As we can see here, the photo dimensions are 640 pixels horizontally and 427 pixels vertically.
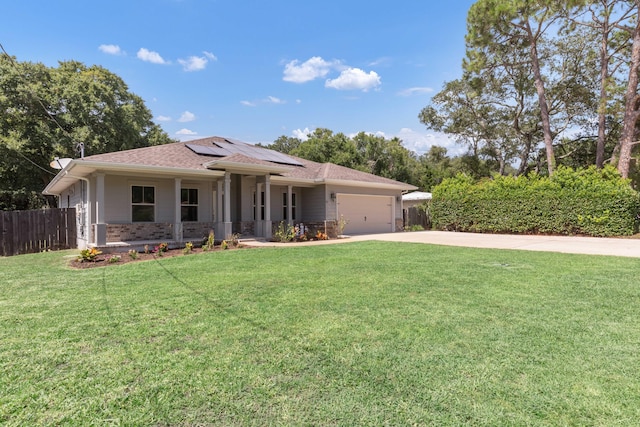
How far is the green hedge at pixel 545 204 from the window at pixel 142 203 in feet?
48.2

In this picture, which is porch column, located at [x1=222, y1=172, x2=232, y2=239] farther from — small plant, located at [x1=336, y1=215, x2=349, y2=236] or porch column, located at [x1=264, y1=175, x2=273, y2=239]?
small plant, located at [x1=336, y1=215, x2=349, y2=236]

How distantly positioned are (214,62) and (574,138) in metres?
25.5

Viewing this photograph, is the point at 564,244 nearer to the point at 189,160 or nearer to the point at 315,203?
the point at 315,203

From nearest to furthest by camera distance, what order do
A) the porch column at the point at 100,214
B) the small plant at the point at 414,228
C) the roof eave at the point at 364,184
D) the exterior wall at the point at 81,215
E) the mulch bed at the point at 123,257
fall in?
the mulch bed at the point at 123,257 → the porch column at the point at 100,214 → the exterior wall at the point at 81,215 → the roof eave at the point at 364,184 → the small plant at the point at 414,228

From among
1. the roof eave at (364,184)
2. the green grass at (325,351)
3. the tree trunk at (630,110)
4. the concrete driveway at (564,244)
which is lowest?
the green grass at (325,351)

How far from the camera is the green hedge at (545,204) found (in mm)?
14086

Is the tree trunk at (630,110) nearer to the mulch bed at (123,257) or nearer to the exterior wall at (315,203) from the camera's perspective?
Result: the exterior wall at (315,203)

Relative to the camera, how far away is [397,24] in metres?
14.5

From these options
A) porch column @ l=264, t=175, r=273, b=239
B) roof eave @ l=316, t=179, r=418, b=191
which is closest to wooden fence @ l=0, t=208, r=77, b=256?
porch column @ l=264, t=175, r=273, b=239

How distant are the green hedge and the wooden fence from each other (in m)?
17.6

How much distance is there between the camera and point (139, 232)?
39.8ft

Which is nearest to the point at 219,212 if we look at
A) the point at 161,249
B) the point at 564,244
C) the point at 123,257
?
the point at 161,249

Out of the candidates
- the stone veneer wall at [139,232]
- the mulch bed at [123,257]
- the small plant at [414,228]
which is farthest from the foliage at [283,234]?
the small plant at [414,228]

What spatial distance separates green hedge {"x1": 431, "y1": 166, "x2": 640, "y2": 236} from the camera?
46.2 ft
